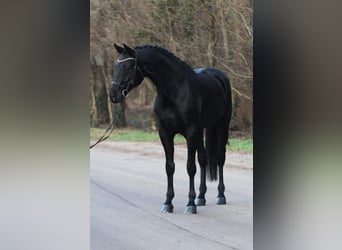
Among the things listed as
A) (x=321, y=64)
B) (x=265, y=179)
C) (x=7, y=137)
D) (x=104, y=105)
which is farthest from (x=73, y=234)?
(x=321, y=64)

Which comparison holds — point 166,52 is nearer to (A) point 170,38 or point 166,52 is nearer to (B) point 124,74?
(A) point 170,38

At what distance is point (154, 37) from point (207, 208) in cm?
105

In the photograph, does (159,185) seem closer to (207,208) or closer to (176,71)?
(207,208)

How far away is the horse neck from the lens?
3199 millimetres

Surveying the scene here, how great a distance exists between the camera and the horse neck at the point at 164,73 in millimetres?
3199

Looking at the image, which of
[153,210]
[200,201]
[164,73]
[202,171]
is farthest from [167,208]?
[164,73]

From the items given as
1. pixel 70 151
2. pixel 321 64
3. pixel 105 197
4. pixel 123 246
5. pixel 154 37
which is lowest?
pixel 123 246

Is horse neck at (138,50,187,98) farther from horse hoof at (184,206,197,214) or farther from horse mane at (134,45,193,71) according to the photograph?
horse hoof at (184,206,197,214)

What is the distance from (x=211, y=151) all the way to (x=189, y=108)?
293 millimetres

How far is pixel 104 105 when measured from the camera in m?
3.08

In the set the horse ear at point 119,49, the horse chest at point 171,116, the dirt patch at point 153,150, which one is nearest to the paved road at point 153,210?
the dirt patch at point 153,150

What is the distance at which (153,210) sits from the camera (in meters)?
3.18

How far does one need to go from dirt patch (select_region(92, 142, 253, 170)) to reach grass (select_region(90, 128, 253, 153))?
3 cm

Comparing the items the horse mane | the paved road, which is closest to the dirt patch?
the paved road
